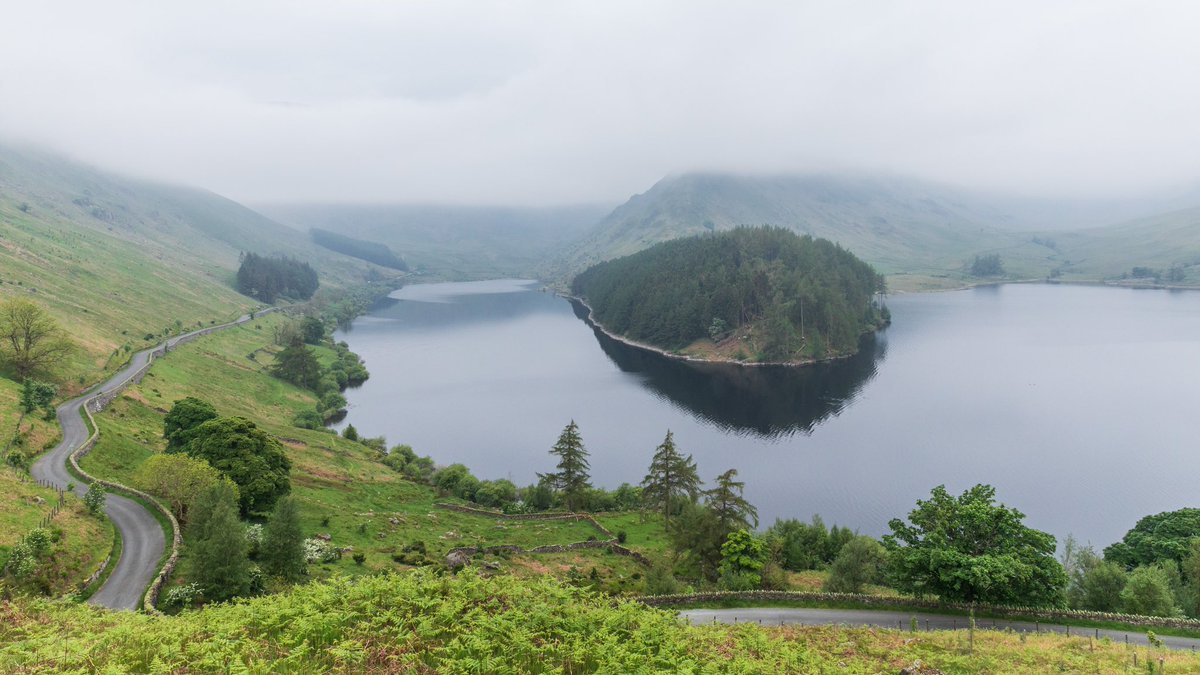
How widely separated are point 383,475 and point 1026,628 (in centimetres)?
7873

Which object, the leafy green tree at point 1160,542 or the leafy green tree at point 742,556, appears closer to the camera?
the leafy green tree at point 742,556

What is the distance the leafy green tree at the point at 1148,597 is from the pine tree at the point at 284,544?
6230 cm

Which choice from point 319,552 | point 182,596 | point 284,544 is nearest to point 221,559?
point 182,596

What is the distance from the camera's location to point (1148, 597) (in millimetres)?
43188

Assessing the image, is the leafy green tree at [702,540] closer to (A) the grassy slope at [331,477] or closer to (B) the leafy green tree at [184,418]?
(A) the grassy slope at [331,477]

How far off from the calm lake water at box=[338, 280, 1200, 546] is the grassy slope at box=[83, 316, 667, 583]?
71.3 ft

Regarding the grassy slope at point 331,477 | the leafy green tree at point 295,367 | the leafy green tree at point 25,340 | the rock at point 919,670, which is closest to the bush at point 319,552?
the grassy slope at point 331,477

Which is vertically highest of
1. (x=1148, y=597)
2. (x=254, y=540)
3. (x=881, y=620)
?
(x=1148, y=597)

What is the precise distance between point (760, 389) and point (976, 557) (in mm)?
111054

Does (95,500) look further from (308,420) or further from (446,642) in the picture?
(308,420)

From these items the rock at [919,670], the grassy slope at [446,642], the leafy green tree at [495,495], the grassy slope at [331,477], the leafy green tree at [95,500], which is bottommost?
the leafy green tree at [495,495]

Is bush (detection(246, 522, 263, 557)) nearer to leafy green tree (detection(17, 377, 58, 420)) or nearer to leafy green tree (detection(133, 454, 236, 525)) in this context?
leafy green tree (detection(133, 454, 236, 525))

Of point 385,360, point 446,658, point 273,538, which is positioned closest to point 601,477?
point 273,538

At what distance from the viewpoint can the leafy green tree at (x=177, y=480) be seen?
49312 mm
